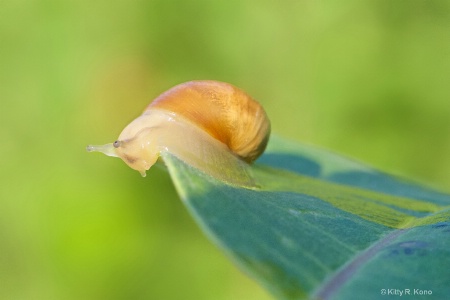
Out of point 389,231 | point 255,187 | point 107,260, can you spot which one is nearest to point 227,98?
point 255,187

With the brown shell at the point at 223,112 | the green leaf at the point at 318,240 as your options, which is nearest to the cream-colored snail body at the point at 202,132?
the brown shell at the point at 223,112

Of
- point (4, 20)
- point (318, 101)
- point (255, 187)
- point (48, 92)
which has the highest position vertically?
point (4, 20)

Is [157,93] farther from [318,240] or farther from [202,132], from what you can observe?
[318,240]

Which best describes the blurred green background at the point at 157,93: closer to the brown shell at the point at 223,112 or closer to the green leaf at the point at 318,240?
the brown shell at the point at 223,112

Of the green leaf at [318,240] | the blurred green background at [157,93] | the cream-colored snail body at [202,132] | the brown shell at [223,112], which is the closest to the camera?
the green leaf at [318,240]

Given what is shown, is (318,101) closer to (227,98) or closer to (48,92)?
(48,92)

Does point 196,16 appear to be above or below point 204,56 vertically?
above

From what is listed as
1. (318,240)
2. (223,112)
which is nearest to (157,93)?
(223,112)

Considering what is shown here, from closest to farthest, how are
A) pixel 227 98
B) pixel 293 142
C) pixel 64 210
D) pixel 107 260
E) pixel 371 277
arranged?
pixel 371 277 → pixel 227 98 → pixel 293 142 → pixel 107 260 → pixel 64 210
